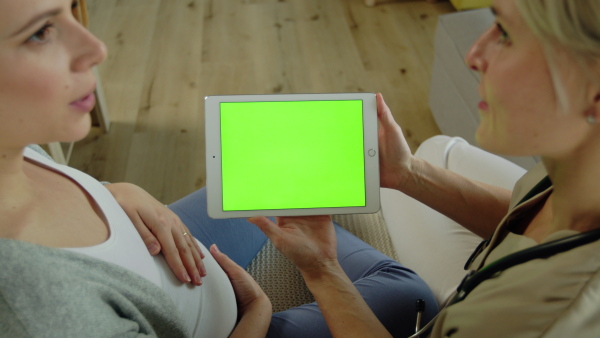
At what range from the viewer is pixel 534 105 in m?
0.64

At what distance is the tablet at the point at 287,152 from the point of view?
106 cm

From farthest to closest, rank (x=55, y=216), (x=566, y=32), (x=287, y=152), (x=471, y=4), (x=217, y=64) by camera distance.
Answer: (x=471, y=4) → (x=217, y=64) → (x=287, y=152) → (x=55, y=216) → (x=566, y=32)

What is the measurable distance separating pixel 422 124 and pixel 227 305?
1466 millimetres

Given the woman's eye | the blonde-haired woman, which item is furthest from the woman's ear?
the woman's eye

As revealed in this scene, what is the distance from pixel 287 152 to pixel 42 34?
520 millimetres

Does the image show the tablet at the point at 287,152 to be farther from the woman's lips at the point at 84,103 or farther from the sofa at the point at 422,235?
the woman's lips at the point at 84,103

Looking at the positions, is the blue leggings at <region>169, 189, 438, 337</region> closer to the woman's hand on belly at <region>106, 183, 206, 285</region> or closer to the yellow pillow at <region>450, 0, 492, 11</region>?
the woman's hand on belly at <region>106, 183, 206, 285</region>

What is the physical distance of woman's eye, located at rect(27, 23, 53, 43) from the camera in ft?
2.10

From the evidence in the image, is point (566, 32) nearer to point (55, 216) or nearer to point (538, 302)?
point (538, 302)

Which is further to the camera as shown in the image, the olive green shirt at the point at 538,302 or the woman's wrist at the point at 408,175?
the woman's wrist at the point at 408,175

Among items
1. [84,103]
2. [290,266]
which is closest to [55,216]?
[84,103]

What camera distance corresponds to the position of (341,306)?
3.18 feet

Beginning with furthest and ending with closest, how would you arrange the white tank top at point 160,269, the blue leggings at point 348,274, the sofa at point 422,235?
1. the sofa at point 422,235
2. the blue leggings at point 348,274
3. the white tank top at point 160,269

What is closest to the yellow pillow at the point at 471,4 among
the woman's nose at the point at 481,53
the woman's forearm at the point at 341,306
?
the woman's forearm at the point at 341,306
